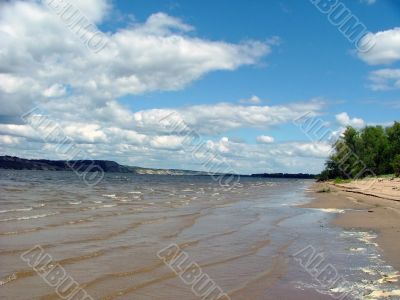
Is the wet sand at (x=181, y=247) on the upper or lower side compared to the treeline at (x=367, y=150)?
lower

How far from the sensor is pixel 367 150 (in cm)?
9812

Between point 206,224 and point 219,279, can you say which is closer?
point 219,279

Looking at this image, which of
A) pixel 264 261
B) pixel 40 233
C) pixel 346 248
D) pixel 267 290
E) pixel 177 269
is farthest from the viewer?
pixel 40 233

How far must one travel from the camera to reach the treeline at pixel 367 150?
3802 inches

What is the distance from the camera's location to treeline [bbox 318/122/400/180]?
317ft

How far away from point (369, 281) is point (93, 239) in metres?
9.20

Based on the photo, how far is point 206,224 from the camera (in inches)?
826

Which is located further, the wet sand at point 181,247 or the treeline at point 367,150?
the treeline at point 367,150

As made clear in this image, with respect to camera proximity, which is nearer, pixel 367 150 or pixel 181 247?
pixel 181 247

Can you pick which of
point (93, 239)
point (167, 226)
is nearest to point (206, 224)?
point (167, 226)

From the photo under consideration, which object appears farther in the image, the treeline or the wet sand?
the treeline

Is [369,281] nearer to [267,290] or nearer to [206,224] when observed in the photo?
[267,290]

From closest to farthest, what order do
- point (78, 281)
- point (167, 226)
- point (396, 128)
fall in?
point (78, 281), point (167, 226), point (396, 128)

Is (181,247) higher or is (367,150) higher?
(367,150)
